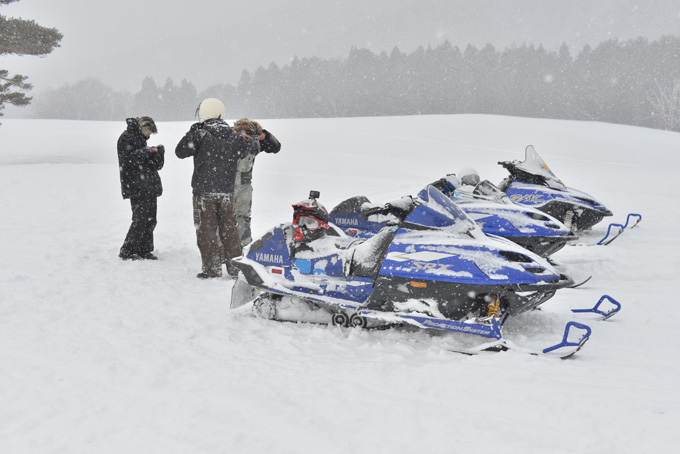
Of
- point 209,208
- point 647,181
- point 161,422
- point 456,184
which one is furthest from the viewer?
point 647,181

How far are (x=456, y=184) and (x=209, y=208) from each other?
3120 mm

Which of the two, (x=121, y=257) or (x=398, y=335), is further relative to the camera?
(x=121, y=257)

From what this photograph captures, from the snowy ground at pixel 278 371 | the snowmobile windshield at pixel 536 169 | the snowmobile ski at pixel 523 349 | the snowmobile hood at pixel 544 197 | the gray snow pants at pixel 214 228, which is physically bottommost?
the snowy ground at pixel 278 371

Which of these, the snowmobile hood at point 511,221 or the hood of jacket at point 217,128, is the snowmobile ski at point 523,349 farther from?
the hood of jacket at point 217,128

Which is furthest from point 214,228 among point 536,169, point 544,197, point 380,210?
point 536,169

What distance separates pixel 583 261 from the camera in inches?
253

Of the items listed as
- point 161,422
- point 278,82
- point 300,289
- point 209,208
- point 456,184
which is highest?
point 278,82

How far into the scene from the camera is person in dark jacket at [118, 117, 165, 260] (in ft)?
19.6

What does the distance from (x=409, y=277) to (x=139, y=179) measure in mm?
3736

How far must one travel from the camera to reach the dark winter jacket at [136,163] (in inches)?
235

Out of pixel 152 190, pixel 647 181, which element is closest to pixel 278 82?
pixel 647 181

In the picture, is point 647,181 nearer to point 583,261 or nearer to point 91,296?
point 583,261

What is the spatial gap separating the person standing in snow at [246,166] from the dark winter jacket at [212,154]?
0.34 metres

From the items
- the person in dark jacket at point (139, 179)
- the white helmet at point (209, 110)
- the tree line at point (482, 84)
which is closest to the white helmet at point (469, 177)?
the white helmet at point (209, 110)
